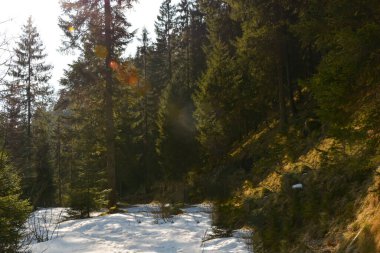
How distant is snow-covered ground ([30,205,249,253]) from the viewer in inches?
336

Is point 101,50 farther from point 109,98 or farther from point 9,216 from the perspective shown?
point 9,216

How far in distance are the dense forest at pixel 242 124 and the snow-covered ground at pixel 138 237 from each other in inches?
32.7

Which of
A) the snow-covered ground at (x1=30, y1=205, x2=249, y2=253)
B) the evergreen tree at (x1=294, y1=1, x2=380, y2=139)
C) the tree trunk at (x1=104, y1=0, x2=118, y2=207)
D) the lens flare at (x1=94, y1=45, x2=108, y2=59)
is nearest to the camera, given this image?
the evergreen tree at (x1=294, y1=1, x2=380, y2=139)

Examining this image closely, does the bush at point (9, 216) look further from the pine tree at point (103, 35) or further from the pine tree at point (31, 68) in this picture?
the pine tree at point (31, 68)

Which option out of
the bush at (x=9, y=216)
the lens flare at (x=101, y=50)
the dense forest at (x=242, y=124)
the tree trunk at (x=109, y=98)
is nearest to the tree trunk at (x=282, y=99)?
the dense forest at (x=242, y=124)

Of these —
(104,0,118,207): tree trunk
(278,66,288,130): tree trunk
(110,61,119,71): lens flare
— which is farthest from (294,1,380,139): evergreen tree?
(110,61,119,71): lens flare

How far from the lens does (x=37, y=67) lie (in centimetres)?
3519

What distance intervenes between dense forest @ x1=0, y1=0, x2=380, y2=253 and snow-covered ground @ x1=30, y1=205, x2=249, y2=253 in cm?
83

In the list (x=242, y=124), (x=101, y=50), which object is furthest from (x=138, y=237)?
(x=242, y=124)

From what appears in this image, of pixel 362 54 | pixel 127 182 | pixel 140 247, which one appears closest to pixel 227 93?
pixel 140 247

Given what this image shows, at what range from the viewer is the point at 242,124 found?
24.1 meters

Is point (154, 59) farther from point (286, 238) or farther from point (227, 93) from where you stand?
point (286, 238)

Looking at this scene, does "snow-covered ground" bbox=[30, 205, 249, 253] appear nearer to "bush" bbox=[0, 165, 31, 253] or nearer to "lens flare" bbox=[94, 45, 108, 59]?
"bush" bbox=[0, 165, 31, 253]

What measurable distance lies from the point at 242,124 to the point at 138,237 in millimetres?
15333
